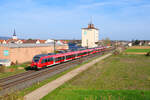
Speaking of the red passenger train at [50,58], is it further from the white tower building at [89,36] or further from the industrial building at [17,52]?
the white tower building at [89,36]

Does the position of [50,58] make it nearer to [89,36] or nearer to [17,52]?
[17,52]

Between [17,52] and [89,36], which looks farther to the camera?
[89,36]

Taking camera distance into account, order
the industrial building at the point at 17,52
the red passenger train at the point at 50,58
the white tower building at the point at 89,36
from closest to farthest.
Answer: the red passenger train at the point at 50,58 < the industrial building at the point at 17,52 < the white tower building at the point at 89,36

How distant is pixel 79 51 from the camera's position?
54625mm

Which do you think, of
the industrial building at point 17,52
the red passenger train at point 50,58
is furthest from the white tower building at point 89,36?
the industrial building at point 17,52

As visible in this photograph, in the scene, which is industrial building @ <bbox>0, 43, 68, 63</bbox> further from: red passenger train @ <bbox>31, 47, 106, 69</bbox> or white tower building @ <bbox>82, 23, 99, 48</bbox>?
white tower building @ <bbox>82, 23, 99, 48</bbox>

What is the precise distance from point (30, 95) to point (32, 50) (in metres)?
31.1

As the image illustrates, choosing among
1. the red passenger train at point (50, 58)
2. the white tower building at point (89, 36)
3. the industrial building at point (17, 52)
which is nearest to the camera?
the red passenger train at point (50, 58)

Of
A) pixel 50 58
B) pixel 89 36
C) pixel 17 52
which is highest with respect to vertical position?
pixel 89 36

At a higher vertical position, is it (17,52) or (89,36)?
(89,36)

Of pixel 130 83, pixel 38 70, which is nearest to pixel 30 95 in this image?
pixel 130 83

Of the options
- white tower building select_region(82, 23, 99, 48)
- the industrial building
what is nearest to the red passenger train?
the industrial building

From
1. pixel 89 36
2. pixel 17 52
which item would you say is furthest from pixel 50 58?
pixel 89 36

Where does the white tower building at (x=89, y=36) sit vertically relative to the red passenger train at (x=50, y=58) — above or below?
above
